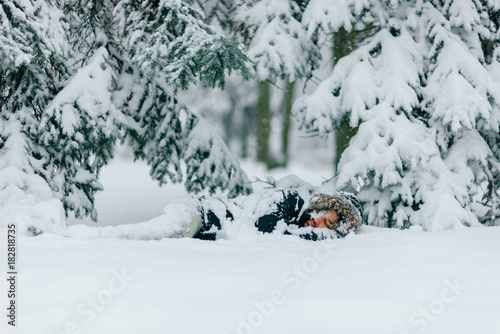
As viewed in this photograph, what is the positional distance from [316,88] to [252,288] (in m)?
4.04

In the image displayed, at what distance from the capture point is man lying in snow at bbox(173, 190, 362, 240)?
4.43m

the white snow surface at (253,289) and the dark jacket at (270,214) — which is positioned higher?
the white snow surface at (253,289)

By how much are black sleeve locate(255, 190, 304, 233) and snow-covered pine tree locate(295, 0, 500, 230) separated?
34.5 inches

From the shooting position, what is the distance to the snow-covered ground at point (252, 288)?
85.4 inches

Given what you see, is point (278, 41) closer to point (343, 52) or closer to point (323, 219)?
point (343, 52)

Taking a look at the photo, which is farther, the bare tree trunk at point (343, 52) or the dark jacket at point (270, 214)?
the bare tree trunk at point (343, 52)

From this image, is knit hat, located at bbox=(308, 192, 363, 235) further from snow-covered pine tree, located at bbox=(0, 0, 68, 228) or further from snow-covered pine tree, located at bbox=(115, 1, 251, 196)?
snow-covered pine tree, located at bbox=(0, 0, 68, 228)

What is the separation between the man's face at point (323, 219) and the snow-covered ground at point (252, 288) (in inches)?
49.1

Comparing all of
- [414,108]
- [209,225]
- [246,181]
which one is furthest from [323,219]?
[246,181]

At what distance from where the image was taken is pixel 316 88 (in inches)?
238

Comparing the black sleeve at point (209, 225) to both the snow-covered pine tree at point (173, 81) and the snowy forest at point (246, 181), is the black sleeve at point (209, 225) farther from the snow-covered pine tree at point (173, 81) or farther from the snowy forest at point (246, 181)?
the snow-covered pine tree at point (173, 81)

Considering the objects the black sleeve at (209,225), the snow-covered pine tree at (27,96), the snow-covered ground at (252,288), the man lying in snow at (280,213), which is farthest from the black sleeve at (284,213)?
the snow-covered pine tree at (27,96)

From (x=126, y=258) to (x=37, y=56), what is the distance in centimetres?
305

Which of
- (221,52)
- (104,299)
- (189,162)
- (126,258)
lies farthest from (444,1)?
(104,299)
